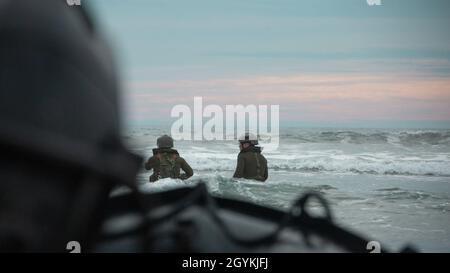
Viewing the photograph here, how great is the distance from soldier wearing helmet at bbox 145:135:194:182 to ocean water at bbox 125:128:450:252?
0.05ft

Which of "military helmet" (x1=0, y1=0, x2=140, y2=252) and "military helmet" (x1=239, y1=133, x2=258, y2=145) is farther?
"military helmet" (x1=239, y1=133, x2=258, y2=145)

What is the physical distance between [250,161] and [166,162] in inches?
9.2

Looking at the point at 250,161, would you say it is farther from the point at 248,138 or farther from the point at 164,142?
the point at 164,142

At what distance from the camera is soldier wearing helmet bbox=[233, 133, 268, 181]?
4.53ft

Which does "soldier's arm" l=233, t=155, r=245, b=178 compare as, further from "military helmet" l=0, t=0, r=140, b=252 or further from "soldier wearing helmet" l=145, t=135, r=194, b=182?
"military helmet" l=0, t=0, r=140, b=252

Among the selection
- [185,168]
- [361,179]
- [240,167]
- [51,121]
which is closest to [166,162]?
[185,168]

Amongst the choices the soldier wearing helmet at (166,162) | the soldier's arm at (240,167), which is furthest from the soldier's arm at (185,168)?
the soldier's arm at (240,167)

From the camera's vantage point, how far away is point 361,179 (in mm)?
1533

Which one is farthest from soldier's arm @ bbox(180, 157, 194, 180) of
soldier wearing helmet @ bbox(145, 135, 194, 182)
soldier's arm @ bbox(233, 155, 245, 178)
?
soldier's arm @ bbox(233, 155, 245, 178)

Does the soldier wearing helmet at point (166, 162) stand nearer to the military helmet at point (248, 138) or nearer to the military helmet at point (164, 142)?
the military helmet at point (164, 142)

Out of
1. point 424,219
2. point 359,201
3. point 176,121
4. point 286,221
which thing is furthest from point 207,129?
point 424,219

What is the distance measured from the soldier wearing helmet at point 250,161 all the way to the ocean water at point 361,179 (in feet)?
0.07

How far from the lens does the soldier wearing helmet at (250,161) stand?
138cm
